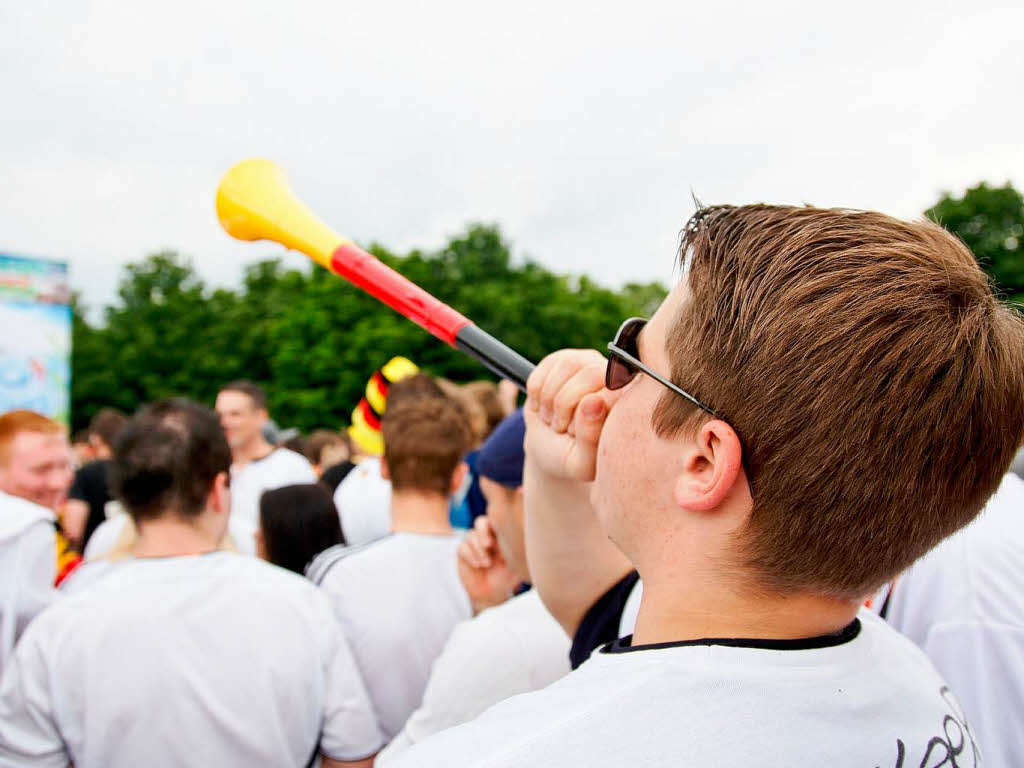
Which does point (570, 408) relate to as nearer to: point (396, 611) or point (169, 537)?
point (169, 537)

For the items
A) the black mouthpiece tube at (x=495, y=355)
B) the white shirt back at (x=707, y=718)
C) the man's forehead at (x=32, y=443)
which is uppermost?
the black mouthpiece tube at (x=495, y=355)

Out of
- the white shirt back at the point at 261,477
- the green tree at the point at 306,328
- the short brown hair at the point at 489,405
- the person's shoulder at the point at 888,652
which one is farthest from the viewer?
the green tree at the point at 306,328

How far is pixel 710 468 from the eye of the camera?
119 centimetres

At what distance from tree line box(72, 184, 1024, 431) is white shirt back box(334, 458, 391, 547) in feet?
99.7

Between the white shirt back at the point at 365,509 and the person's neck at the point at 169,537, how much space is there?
2.14 meters

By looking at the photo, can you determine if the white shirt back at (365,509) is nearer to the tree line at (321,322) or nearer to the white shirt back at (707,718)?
the white shirt back at (707,718)

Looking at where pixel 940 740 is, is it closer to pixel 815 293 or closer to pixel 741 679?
pixel 741 679

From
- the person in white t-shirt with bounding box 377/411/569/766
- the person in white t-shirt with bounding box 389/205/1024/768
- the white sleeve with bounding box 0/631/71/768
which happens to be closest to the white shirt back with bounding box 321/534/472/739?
the person in white t-shirt with bounding box 377/411/569/766

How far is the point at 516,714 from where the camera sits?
1062 millimetres

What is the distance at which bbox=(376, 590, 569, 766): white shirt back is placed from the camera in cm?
215

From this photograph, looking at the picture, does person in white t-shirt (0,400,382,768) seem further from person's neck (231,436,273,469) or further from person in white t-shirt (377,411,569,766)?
person's neck (231,436,273,469)

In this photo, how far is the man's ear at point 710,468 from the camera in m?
1.14

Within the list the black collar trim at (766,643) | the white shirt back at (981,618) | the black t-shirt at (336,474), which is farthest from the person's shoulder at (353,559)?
the black t-shirt at (336,474)

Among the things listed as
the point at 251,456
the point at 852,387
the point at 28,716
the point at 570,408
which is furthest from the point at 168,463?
the point at 251,456
